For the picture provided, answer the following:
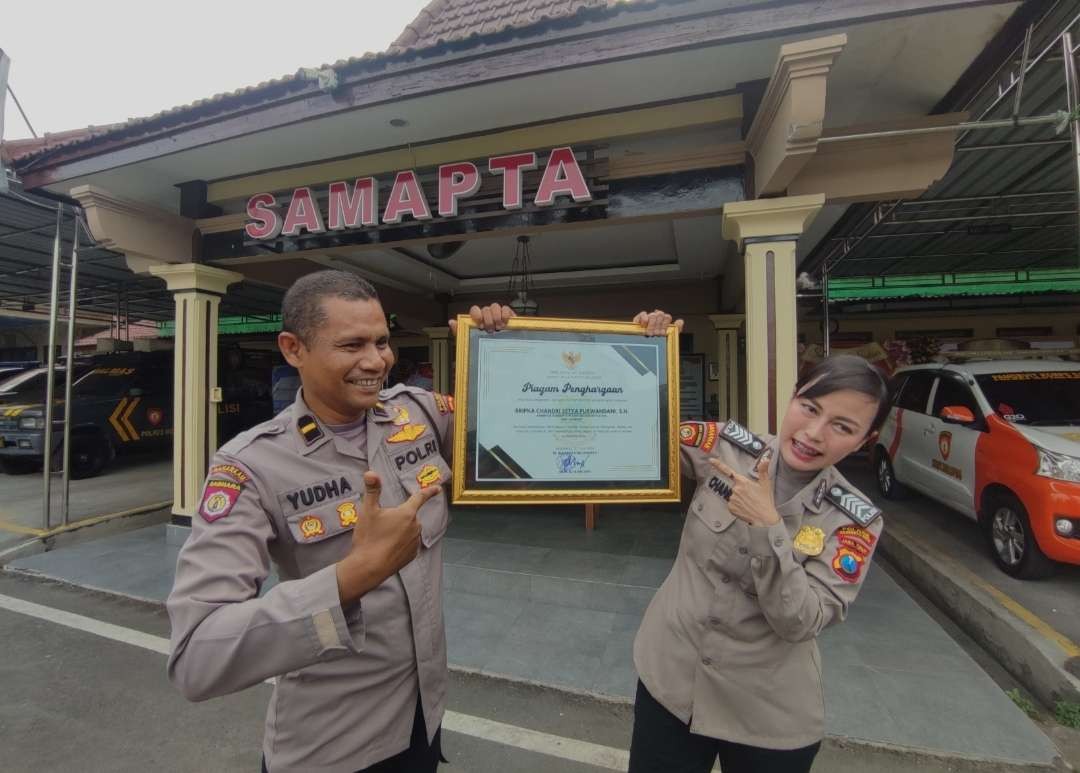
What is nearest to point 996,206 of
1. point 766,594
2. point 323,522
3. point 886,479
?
point 886,479

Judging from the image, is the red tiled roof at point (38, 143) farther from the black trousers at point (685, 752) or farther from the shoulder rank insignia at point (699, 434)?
the black trousers at point (685, 752)

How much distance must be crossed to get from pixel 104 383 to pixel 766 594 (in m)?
11.4

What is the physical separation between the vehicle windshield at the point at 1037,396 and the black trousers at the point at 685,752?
4.70m

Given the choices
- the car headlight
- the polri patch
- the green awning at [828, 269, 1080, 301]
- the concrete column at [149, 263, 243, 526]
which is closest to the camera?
the polri patch

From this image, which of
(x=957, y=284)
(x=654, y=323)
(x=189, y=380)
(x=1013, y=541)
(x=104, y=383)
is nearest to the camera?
(x=654, y=323)

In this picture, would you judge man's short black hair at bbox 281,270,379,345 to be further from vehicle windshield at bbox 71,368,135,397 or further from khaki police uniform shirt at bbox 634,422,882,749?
vehicle windshield at bbox 71,368,135,397

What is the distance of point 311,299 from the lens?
4.04ft

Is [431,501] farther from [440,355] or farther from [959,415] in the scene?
[440,355]

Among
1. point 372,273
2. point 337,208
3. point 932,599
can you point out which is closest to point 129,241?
point 337,208

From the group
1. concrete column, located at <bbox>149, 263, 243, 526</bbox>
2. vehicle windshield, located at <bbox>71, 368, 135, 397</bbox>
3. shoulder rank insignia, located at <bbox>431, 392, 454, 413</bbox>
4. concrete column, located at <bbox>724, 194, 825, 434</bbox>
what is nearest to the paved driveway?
vehicle windshield, located at <bbox>71, 368, 135, 397</bbox>

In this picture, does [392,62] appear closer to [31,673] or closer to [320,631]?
[320,631]

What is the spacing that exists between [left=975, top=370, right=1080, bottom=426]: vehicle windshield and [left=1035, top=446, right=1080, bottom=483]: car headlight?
75cm

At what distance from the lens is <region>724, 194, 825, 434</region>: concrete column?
11.6 ft

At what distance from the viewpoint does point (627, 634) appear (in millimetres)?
3385
